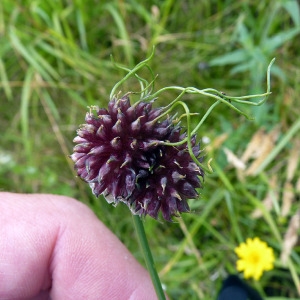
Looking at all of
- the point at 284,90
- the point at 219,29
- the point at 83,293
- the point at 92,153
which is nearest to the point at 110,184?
the point at 92,153

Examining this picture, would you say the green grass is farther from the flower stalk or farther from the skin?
the flower stalk

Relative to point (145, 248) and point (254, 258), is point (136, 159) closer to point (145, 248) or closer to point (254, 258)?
point (145, 248)

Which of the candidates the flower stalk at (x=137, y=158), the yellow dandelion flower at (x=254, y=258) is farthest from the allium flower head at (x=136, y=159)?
the yellow dandelion flower at (x=254, y=258)

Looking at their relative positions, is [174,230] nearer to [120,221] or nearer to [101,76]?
[120,221]

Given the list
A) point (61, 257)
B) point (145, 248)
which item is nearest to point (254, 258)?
point (61, 257)

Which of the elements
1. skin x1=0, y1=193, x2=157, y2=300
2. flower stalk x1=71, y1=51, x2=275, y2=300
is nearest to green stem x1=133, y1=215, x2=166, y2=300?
flower stalk x1=71, y1=51, x2=275, y2=300

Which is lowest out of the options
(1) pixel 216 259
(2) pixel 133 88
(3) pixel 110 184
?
(1) pixel 216 259
